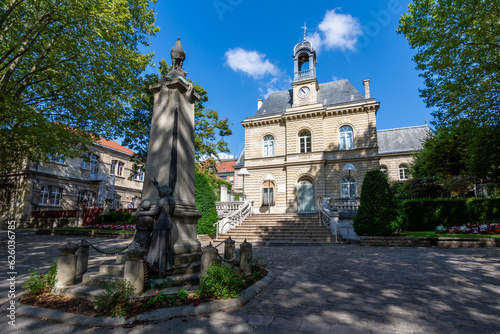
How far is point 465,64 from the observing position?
12.6 m

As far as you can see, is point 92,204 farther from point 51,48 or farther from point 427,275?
point 427,275

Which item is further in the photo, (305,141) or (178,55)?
(305,141)

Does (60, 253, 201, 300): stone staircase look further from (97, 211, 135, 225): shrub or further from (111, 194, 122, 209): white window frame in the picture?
(111, 194, 122, 209): white window frame

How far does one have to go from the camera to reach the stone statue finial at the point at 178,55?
6.36 metres

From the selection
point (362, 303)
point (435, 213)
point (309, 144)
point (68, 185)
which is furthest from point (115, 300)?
point (68, 185)

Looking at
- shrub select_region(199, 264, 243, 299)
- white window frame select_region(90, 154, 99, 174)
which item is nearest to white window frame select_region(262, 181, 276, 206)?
shrub select_region(199, 264, 243, 299)

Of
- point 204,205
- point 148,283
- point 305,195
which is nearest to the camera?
point 148,283

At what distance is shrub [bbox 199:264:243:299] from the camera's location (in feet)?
13.1

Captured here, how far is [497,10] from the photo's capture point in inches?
426

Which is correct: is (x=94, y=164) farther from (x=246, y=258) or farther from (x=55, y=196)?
(x=246, y=258)

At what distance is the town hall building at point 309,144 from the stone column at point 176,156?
14.8m

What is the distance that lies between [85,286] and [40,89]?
13.6 metres

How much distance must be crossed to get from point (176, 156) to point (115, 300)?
3.04m

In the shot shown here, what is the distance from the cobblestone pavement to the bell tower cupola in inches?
800
